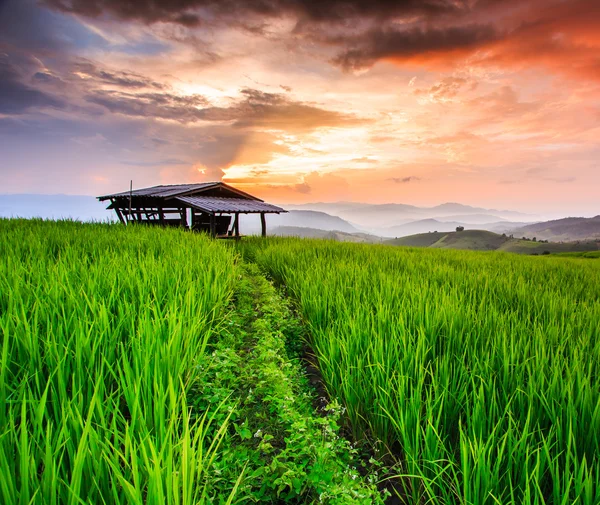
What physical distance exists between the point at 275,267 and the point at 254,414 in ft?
19.0

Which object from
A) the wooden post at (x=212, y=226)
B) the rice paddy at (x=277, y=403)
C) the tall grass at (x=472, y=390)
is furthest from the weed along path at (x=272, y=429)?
the wooden post at (x=212, y=226)

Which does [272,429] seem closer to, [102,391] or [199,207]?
[102,391]

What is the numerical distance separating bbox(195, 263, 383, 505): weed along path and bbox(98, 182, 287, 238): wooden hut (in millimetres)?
14171

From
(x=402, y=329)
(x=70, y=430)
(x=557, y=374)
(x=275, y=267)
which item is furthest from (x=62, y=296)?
(x=275, y=267)

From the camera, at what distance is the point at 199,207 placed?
1680cm

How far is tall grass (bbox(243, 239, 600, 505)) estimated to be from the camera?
1623 millimetres

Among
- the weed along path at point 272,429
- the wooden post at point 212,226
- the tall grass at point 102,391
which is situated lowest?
the weed along path at point 272,429

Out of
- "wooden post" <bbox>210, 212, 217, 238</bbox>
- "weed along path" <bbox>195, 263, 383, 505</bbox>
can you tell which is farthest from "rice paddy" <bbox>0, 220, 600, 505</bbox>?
"wooden post" <bbox>210, 212, 217, 238</bbox>

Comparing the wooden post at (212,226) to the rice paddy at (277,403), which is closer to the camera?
the rice paddy at (277,403)

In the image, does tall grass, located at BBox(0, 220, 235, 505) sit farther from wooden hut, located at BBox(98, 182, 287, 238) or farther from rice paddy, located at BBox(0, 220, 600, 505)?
wooden hut, located at BBox(98, 182, 287, 238)

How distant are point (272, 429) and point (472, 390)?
1.46 metres

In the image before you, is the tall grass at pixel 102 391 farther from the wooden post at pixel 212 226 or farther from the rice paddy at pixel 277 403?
the wooden post at pixel 212 226

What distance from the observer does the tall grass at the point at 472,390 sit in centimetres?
162

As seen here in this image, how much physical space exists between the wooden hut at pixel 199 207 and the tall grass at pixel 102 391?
1255cm
